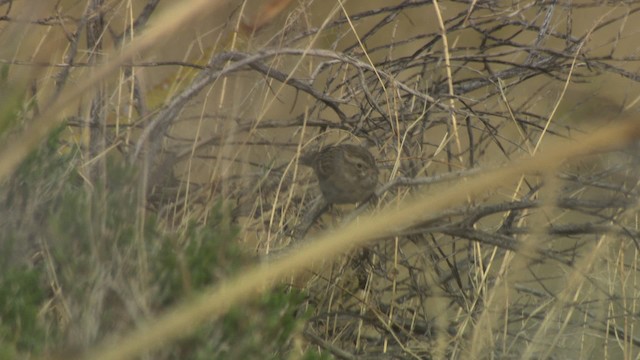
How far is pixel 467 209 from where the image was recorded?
2820 millimetres

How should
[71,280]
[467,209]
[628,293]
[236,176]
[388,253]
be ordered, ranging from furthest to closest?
[628,293] → [388,253] → [236,176] → [467,209] → [71,280]

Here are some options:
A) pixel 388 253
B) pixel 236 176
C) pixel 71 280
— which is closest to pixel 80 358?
pixel 71 280

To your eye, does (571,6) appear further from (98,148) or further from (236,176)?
(98,148)

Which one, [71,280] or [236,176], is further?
[236,176]

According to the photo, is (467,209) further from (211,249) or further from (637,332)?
(637,332)

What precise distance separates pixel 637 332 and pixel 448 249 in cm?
78

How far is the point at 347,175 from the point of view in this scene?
3027 mm

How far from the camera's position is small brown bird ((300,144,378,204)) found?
3.05 m

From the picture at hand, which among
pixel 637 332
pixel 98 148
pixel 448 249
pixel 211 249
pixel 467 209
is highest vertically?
pixel 98 148

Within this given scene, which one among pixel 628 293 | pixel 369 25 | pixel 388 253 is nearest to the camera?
pixel 388 253

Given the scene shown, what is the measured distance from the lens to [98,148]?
9.80 ft

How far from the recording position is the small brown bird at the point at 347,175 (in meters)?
3.05

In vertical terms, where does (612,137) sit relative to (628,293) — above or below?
above

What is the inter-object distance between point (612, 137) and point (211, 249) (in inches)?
35.4
